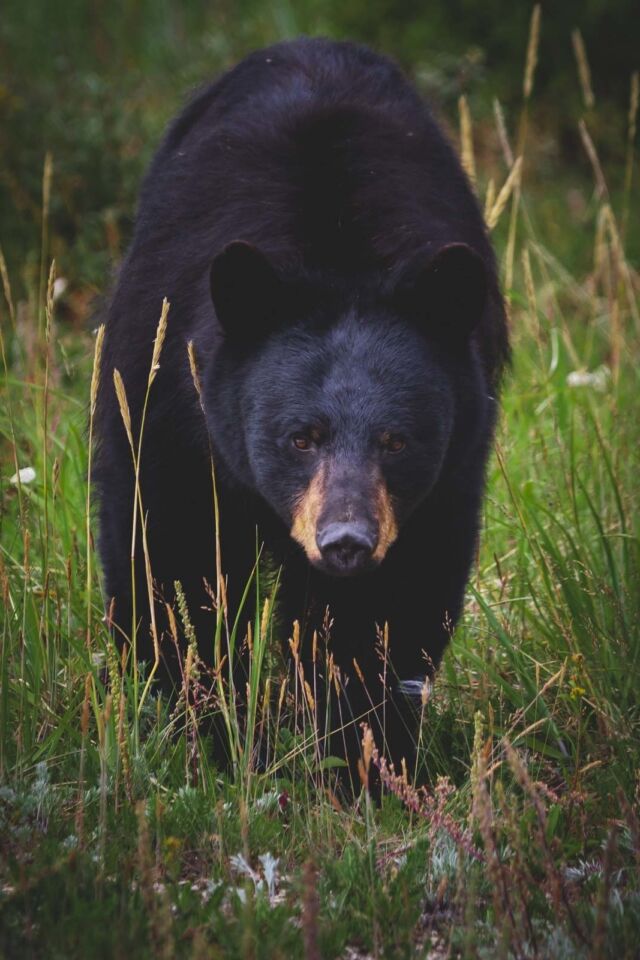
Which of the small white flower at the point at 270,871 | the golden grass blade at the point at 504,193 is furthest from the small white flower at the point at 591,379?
the small white flower at the point at 270,871

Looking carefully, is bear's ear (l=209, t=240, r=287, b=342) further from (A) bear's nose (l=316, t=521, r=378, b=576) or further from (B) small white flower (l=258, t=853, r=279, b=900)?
(B) small white flower (l=258, t=853, r=279, b=900)

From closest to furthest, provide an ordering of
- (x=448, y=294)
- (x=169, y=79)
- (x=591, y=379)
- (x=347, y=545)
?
1. (x=347, y=545)
2. (x=448, y=294)
3. (x=591, y=379)
4. (x=169, y=79)

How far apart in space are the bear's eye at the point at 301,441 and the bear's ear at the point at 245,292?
326 mm

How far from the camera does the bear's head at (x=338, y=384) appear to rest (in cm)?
328

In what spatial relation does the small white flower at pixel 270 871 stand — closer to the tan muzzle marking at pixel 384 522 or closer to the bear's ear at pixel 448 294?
the tan muzzle marking at pixel 384 522

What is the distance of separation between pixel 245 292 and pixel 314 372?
11.1 inches

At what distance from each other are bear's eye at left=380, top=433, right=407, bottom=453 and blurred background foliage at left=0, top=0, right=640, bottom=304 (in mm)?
3431

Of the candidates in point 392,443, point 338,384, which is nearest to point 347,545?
point 392,443

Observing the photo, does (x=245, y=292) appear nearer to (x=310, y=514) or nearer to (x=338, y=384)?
(x=338, y=384)

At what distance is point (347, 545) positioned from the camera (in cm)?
305

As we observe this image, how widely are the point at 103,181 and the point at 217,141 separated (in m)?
4.26

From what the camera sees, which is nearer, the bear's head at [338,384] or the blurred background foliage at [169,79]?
the bear's head at [338,384]

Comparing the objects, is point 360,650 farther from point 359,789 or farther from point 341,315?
point 341,315

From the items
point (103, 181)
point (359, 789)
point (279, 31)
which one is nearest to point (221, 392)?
point (359, 789)
